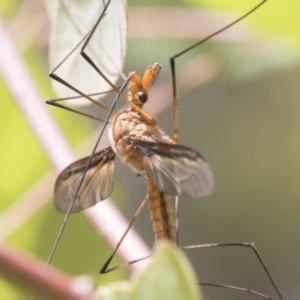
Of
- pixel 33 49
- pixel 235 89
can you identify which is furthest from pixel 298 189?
pixel 33 49

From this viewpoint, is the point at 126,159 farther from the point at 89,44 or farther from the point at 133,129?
the point at 89,44

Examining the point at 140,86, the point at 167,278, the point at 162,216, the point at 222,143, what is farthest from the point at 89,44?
the point at 222,143

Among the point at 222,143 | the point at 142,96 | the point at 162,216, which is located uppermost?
the point at 142,96

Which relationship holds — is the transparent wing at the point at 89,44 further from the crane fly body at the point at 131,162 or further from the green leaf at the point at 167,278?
the green leaf at the point at 167,278

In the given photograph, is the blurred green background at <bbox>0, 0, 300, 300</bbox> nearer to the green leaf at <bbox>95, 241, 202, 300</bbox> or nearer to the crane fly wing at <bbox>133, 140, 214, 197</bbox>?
the crane fly wing at <bbox>133, 140, 214, 197</bbox>

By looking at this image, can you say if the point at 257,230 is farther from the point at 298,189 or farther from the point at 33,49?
the point at 33,49
